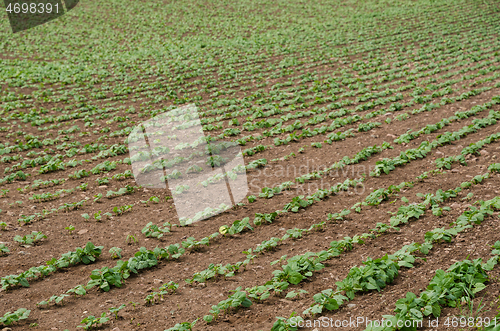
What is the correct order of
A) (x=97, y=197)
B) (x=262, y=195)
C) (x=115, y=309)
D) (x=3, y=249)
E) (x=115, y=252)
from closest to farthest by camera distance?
(x=115, y=309), (x=115, y=252), (x=3, y=249), (x=262, y=195), (x=97, y=197)

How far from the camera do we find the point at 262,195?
7.16m

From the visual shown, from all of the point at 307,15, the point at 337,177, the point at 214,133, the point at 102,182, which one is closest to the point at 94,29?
the point at 307,15

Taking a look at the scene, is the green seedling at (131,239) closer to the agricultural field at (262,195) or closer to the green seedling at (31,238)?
the agricultural field at (262,195)

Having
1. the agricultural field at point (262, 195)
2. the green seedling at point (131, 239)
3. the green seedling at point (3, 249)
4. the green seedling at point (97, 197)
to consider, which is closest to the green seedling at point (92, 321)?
the agricultural field at point (262, 195)

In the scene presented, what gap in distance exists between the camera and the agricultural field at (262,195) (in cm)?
426

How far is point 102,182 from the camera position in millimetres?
8086

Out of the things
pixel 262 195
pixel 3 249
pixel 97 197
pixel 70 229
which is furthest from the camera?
pixel 97 197

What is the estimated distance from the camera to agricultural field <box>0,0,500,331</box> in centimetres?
426

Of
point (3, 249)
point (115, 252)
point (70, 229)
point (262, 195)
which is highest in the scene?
point (3, 249)

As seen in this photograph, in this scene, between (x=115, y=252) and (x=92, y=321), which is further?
(x=115, y=252)

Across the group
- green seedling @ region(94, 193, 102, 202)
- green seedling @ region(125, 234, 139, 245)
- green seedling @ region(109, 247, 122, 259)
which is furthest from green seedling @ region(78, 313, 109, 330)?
green seedling @ region(94, 193, 102, 202)

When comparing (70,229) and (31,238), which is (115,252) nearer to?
(70,229)

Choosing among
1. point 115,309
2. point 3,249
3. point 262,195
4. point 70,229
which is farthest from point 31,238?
point 262,195

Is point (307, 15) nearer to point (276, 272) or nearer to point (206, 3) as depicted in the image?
point (206, 3)
